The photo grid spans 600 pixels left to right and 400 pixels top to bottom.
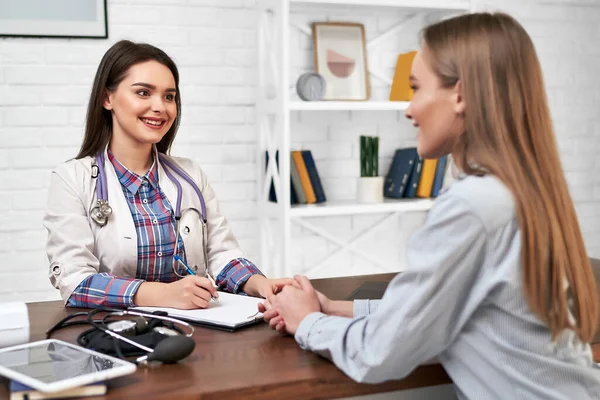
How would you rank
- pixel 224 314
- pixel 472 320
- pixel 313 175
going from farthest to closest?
pixel 313 175, pixel 224 314, pixel 472 320

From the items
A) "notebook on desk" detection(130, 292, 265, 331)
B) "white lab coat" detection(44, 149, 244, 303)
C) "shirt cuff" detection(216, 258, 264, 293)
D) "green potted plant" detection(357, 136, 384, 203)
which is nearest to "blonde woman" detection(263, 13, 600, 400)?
"notebook on desk" detection(130, 292, 265, 331)

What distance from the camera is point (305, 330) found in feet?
4.27

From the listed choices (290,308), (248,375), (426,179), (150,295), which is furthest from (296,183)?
(248,375)

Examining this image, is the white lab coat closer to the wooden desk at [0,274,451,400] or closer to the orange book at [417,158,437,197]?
the wooden desk at [0,274,451,400]

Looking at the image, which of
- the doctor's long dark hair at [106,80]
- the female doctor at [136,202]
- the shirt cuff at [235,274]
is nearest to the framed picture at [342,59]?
the female doctor at [136,202]

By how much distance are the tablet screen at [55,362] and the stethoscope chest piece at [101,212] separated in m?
0.55

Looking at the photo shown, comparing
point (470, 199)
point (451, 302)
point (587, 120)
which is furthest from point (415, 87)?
point (587, 120)

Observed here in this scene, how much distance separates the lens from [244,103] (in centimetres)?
336

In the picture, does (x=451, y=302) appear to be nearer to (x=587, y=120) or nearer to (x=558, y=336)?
(x=558, y=336)

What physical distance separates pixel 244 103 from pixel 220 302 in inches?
72.4

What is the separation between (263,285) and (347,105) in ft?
5.35

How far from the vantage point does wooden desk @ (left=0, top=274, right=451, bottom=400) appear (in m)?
1.12

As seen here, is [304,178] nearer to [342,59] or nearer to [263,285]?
[342,59]

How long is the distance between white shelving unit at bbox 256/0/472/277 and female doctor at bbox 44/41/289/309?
1.03 m
